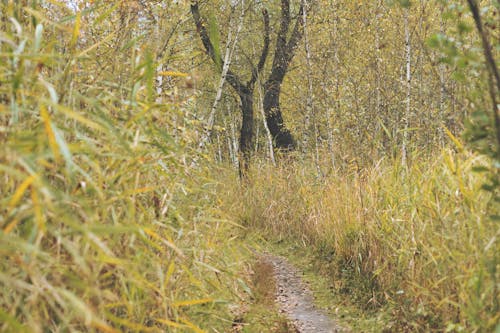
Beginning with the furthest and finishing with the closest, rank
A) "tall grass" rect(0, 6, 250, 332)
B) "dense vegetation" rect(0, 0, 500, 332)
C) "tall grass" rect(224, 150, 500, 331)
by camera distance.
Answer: "tall grass" rect(224, 150, 500, 331)
"dense vegetation" rect(0, 0, 500, 332)
"tall grass" rect(0, 6, 250, 332)

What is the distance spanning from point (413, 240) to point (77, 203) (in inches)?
103

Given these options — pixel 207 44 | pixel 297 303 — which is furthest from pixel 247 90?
pixel 297 303

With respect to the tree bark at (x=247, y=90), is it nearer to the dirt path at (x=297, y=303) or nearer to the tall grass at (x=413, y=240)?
the tall grass at (x=413, y=240)

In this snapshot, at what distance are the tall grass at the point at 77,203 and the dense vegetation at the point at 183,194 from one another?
1 cm

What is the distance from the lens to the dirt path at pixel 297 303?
443 cm

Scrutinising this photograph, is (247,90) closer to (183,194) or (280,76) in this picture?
(280,76)

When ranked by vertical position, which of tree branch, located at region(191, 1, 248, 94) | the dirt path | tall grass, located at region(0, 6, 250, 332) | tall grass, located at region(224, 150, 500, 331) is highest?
tree branch, located at region(191, 1, 248, 94)

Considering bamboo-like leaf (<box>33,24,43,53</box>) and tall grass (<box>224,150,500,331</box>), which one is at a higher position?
bamboo-like leaf (<box>33,24,43,53</box>)

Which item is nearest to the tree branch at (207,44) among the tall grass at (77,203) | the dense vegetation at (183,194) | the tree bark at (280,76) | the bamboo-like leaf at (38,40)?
the tree bark at (280,76)

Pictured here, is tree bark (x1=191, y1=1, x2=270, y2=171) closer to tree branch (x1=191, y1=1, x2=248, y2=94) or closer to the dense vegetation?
tree branch (x1=191, y1=1, x2=248, y2=94)

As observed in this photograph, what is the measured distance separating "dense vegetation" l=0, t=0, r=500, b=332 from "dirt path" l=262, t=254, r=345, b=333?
0.31 metres

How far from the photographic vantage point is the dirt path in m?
4.43

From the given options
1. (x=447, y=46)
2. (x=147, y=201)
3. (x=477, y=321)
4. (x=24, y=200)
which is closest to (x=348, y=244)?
(x=477, y=321)

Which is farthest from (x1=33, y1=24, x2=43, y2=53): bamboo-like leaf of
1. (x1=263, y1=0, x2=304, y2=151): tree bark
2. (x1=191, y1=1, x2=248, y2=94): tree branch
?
(x1=263, y1=0, x2=304, y2=151): tree bark
